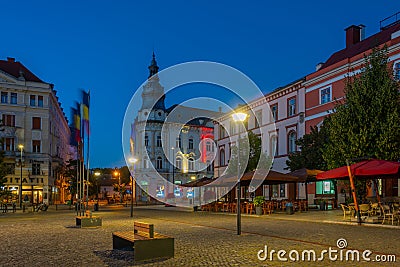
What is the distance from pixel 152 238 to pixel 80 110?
15.0 meters

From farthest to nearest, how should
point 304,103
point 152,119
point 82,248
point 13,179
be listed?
point 152,119 → point 13,179 → point 304,103 → point 82,248

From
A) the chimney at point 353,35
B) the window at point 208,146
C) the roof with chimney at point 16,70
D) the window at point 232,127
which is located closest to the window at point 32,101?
the roof with chimney at point 16,70

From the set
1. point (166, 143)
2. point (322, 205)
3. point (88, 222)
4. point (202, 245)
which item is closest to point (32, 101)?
point (166, 143)

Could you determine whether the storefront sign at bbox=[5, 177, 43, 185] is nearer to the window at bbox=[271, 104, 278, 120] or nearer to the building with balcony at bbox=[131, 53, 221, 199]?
the building with balcony at bbox=[131, 53, 221, 199]

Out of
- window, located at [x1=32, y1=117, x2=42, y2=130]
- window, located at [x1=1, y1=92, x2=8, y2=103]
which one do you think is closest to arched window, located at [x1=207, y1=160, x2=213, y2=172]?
window, located at [x1=32, y1=117, x2=42, y2=130]

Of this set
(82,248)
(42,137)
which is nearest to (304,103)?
(82,248)

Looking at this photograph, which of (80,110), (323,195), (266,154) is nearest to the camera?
(80,110)

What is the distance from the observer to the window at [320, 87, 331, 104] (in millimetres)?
36719

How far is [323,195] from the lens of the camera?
1441 inches

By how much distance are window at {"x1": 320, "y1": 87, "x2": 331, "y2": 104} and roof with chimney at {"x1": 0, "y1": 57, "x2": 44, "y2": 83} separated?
126 ft

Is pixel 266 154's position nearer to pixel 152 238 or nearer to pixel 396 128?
pixel 396 128

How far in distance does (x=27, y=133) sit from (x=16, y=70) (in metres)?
9.83

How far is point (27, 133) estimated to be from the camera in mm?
56844

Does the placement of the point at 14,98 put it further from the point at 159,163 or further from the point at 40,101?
the point at 159,163
